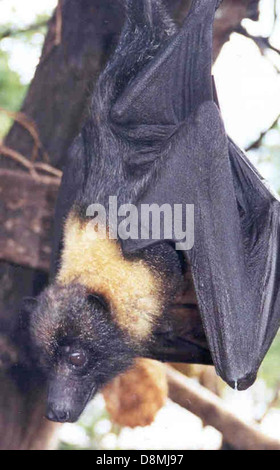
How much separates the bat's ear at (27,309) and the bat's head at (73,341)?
0.11 m

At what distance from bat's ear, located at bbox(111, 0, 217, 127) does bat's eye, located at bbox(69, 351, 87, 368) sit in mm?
1317

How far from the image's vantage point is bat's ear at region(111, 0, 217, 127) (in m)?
3.19

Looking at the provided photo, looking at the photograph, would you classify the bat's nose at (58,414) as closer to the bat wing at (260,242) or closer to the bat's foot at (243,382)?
the bat's foot at (243,382)

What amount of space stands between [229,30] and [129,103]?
1.28m

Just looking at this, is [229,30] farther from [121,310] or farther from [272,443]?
[272,443]

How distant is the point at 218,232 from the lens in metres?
3.38

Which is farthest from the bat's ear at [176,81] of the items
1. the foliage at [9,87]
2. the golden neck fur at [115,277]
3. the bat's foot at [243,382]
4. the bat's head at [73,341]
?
the foliage at [9,87]

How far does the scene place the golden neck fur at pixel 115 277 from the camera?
3670 millimetres

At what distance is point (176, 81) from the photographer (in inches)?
136

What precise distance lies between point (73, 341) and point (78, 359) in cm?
10

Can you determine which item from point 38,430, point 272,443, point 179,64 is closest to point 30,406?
point 38,430

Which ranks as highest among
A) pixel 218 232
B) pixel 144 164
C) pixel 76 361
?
pixel 144 164

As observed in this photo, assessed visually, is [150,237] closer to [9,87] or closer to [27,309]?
[27,309]

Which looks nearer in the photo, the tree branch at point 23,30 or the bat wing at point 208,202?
the bat wing at point 208,202
